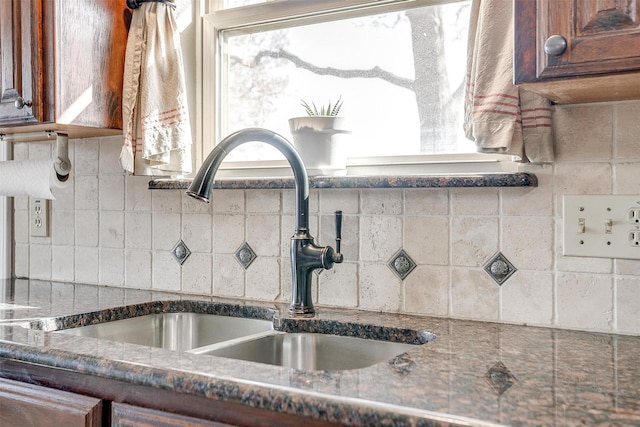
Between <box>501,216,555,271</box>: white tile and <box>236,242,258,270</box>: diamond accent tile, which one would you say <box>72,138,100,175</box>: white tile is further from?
<box>501,216,555,271</box>: white tile

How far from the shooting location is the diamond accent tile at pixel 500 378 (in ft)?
2.71

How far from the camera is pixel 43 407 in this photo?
41.5 inches

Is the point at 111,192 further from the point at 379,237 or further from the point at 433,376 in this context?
the point at 433,376

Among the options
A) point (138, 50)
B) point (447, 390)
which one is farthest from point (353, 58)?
point (447, 390)

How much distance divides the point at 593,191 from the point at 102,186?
1.37m

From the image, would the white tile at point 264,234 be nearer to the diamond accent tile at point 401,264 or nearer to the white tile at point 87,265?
the diamond accent tile at point 401,264

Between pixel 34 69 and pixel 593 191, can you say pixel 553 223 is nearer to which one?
pixel 593 191

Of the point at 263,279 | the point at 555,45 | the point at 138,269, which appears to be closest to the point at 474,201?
the point at 555,45

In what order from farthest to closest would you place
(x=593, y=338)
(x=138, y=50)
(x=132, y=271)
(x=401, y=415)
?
(x=132, y=271) → (x=138, y=50) → (x=593, y=338) → (x=401, y=415)

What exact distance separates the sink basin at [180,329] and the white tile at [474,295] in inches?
18.1

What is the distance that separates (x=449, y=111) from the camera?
4.76ft

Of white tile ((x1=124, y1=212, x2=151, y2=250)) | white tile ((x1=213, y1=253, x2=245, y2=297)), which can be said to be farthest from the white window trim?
white tile ((x1=213, y1=253, x2=245, y2=297))

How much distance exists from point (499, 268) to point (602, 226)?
21 cm

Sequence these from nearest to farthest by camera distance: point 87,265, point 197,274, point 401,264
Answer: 1. point 401,264
2. point 197,274
3. point 87,265
